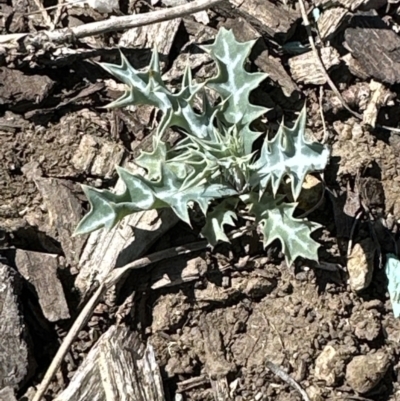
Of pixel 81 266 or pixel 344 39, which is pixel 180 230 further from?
pixel 344 39

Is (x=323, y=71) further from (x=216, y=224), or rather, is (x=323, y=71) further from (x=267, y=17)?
(x=216, y=224)

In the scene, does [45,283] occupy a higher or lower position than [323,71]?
lower

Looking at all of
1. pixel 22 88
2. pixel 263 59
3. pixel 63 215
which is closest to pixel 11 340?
pixel 63 215

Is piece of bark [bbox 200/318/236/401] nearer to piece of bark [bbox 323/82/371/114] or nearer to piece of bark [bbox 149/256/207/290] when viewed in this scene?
piece of bark [bbox 149/256/207/290]

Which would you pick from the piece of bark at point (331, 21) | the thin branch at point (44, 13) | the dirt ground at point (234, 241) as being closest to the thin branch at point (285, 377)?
the dirt ground at point (234, 241)

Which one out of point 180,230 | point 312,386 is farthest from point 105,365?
point 312,386

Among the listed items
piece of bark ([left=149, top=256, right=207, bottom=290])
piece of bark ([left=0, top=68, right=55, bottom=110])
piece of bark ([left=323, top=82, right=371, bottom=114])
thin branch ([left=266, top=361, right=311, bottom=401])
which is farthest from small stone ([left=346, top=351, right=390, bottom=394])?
piece of bark ([left=0, top=68, right=55, bottom=110])
